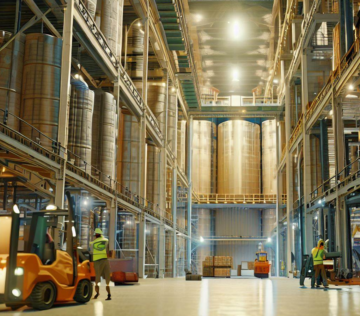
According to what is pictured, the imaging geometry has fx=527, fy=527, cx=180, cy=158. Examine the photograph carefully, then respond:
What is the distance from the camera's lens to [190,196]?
47.8 m

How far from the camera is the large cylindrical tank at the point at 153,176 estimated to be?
113 ft

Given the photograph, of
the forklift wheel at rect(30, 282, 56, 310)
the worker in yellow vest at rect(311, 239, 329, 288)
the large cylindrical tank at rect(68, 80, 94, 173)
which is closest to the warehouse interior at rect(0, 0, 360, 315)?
the large cylindrical tank at rect(68, 80, 94, 173)

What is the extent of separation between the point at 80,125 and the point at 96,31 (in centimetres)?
369

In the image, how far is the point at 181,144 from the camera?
4622 centimetres

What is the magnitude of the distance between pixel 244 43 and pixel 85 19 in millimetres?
33854

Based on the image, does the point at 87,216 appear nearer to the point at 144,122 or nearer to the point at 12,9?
the point at 144,122

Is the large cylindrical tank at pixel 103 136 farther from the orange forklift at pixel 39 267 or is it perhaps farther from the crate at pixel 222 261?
the crate at pixel 222 261

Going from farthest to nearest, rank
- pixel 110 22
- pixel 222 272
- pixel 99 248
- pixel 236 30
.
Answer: pixel 236 30, pixel 222 272, pixel 110 22, pixel 99 248

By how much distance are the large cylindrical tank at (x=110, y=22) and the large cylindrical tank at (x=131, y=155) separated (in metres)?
6.82

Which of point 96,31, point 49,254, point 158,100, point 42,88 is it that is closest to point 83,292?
point 49,254

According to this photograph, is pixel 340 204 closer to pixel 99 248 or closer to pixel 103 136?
pixel 103 136

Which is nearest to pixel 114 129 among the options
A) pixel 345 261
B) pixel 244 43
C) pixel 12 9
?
pixel 12 9

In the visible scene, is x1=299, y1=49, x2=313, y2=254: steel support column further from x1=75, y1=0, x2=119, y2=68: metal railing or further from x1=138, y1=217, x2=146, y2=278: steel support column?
x1=75, y1=0, x2=119, y2=68: metal railing

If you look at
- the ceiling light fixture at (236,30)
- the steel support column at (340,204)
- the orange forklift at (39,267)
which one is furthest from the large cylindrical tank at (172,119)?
the orange forklift at (39,267)
